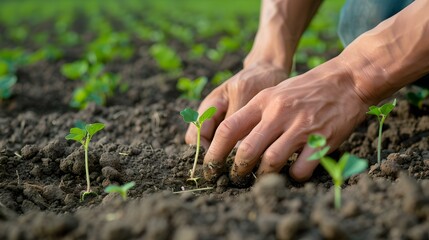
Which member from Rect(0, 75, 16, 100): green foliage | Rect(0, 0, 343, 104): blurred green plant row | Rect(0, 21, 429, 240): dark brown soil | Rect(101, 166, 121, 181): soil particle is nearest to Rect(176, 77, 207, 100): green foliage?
Rect(0, 0, 343, 104): blurred green plant row

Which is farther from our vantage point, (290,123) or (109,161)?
(109,161)

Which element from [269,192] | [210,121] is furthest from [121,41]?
[269,192]

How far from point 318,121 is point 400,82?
0.33 m

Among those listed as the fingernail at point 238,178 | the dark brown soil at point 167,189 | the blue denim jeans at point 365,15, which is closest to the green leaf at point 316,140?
the dark brown soil at point 167,189

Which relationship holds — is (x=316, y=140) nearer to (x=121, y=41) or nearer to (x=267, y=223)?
(x=267, y=223)

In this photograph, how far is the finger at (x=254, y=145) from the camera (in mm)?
1810

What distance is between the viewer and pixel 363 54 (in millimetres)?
1893

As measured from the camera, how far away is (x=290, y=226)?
1.20 metres

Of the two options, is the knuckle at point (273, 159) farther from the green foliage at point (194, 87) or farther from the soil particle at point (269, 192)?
the green foliage at point (194, 87)

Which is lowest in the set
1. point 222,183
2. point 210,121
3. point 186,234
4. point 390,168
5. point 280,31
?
point 390,168

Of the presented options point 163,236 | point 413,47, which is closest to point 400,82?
point 413,47

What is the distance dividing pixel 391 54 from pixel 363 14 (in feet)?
2.86

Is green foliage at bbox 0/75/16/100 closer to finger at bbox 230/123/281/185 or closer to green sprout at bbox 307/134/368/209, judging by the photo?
finger at bbox 230/123/281/185

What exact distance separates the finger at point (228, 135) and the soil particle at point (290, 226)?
666 millimetres
